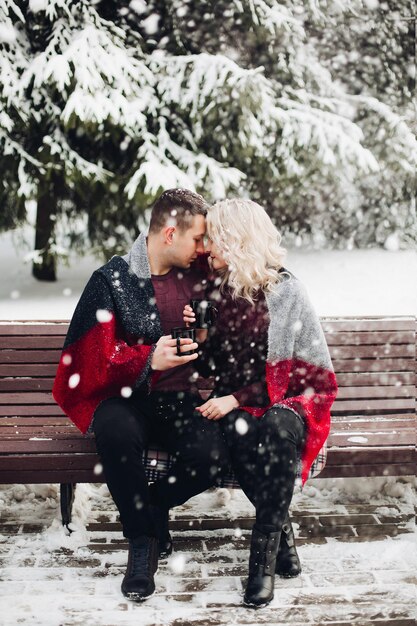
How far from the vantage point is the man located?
3.29m

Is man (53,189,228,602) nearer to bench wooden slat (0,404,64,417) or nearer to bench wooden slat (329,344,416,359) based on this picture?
bench wooden slat (0,404,64,417)

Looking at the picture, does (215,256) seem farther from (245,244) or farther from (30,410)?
(30,410)

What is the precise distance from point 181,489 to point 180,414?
32 centimetres

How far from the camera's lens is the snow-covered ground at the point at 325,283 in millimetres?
8289

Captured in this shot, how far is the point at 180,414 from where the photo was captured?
3516 mm

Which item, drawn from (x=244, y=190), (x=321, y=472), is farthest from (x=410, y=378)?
(x=244, y=190)

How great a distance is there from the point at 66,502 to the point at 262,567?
113cm

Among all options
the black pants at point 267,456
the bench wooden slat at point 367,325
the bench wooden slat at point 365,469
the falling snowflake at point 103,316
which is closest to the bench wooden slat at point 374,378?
the bench wooden slat at point 367,325

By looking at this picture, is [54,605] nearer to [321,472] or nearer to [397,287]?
[321,472]

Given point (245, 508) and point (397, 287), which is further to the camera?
point (397, 287)

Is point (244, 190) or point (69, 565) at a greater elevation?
point (69, 565)

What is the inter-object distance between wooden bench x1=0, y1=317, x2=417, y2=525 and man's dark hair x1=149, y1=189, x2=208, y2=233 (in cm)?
103

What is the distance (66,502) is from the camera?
12.8 feet

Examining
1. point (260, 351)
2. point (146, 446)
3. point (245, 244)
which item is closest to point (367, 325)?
point (260, 351)
